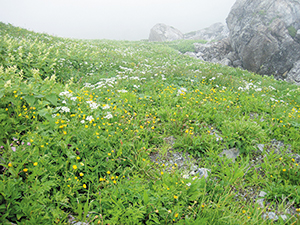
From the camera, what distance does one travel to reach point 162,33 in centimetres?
5928

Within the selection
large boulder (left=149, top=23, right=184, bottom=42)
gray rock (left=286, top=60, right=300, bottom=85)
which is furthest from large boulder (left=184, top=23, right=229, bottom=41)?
gray rock (left=286, top=60, right=300, bottom=85)

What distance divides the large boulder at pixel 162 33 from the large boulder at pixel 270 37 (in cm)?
3797

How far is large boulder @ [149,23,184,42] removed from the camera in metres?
58.7

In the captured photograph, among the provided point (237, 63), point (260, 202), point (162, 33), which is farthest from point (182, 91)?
point (162, 33)

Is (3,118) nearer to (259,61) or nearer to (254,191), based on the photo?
(254,191)

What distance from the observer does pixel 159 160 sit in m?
4.02

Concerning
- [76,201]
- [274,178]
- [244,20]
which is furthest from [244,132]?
[244,20]

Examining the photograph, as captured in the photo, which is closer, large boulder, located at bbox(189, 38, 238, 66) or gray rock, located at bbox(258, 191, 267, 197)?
gray rock, located at bbox(258, 191, 267, 197)

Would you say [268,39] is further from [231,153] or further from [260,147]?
[231,153]

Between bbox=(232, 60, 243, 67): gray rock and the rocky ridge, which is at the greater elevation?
the rocky ridge

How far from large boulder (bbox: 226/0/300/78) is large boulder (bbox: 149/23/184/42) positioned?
38.0 m

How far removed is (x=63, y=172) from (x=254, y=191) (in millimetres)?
3950

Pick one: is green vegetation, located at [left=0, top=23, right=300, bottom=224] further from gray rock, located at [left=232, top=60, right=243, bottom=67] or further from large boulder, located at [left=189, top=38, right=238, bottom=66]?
large boulder, located at [left=189, top=38, right=238, bottom=66]

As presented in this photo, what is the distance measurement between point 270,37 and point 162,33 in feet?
147
